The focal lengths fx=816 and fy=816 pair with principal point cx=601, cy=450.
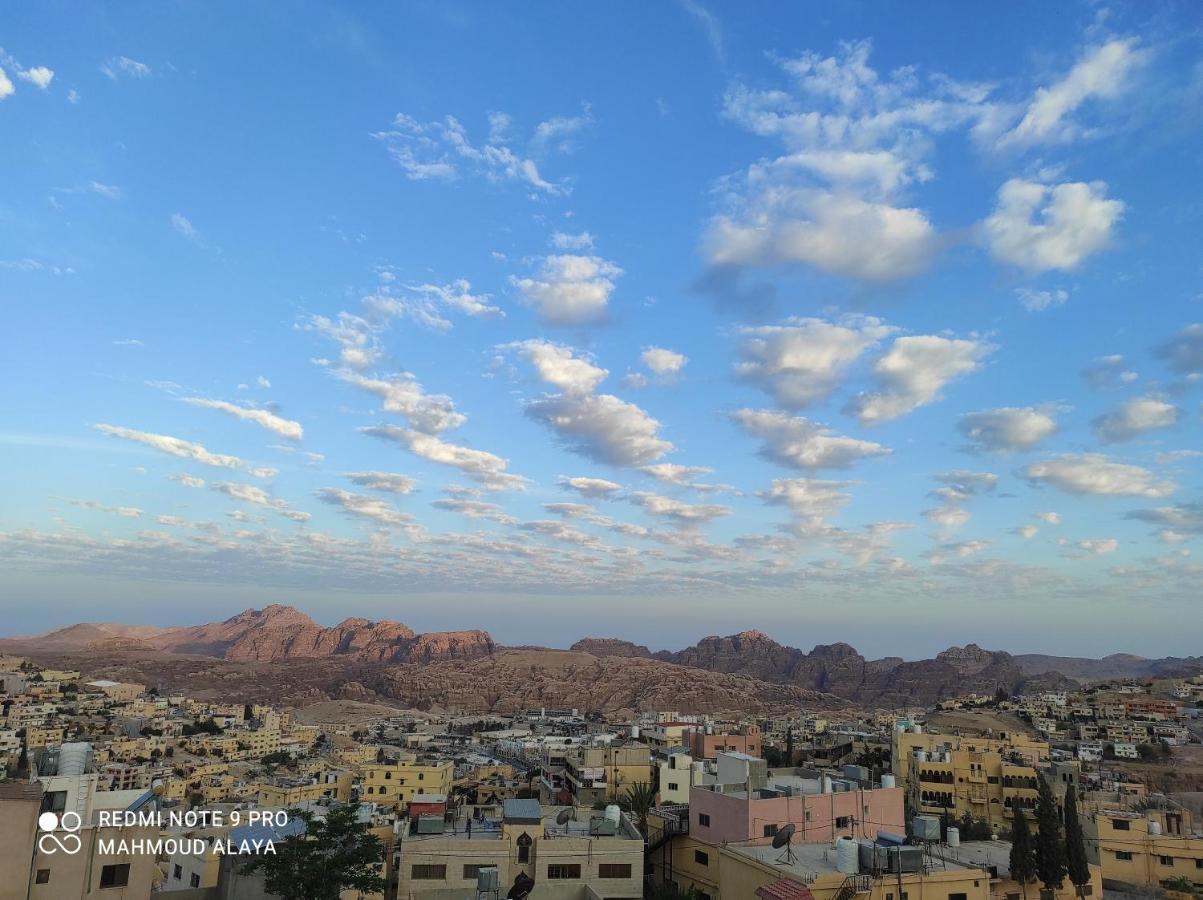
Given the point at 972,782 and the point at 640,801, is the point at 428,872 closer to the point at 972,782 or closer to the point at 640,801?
the point at 640,801

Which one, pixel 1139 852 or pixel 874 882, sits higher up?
pixel 874 882

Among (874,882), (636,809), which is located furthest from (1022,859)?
(636,809)

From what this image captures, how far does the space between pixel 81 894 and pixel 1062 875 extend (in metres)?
30.0

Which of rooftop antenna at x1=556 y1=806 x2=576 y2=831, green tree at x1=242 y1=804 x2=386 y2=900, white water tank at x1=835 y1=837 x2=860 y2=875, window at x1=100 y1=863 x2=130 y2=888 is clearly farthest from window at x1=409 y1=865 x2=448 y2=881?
white water tank at x1=835 y1=837 x2=860 y2=875

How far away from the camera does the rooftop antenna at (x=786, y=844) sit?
2504 cm

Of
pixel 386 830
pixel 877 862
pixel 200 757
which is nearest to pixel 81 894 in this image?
pixel 386 830

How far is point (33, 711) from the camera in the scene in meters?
105

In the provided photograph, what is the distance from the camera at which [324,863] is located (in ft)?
84.2

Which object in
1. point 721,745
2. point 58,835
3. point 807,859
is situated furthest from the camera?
point 721,745

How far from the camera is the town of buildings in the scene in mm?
23484

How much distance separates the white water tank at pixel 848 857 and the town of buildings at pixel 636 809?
0.08m

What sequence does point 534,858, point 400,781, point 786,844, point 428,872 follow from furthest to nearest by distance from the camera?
point 400,781, point 428,872, point 534,858, point 786,844

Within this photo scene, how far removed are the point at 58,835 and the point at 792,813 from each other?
23.4 meters

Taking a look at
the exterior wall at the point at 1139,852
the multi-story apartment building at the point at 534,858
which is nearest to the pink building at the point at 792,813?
the multi-story apartment building at the point at 534,858
